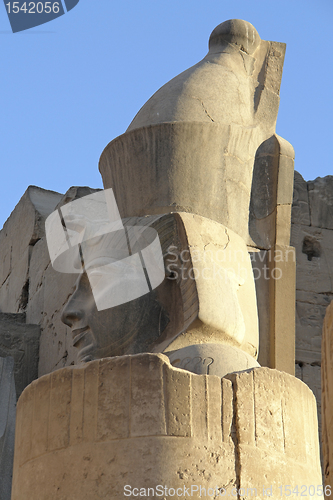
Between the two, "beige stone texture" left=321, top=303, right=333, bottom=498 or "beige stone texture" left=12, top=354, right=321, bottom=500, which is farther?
"beige stone texture" left=12, top=354, right=321, bottom=500

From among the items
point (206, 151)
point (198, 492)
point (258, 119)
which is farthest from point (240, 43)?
point (198, 492)

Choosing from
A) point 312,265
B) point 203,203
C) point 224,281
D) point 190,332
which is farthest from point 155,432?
point 312,265

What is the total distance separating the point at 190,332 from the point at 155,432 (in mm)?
701

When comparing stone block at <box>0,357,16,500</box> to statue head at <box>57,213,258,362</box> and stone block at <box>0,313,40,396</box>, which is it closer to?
stone block at <box>0,313,40,396</box>

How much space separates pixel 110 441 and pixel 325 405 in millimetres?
880

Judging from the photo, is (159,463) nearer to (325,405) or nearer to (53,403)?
(53,403)

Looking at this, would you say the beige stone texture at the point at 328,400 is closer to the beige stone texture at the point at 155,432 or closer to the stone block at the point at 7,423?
the beige stone texture at the point at 155,432

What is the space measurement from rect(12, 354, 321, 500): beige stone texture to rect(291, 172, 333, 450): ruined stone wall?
3352 millimetres

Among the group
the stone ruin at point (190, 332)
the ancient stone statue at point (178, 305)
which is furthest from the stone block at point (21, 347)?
the ancient stone statue at point (178, 305)

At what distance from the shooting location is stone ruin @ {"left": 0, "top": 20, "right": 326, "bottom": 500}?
10.4ft

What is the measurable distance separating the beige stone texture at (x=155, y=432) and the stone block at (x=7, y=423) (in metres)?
1.70

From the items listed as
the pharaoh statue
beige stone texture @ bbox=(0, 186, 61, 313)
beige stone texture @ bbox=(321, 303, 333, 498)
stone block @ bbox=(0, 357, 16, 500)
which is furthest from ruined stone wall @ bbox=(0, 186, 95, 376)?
beige stone texture @ bbox=(321, 303, 333, 498)

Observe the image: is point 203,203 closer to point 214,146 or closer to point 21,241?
point 214,146

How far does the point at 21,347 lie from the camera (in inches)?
239
